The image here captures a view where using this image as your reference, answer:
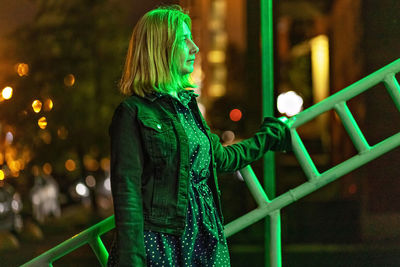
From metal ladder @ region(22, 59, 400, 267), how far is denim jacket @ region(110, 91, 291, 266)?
57cm

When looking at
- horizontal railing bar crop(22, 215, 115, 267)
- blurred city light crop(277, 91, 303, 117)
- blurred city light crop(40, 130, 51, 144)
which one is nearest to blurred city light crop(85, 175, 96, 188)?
blurred city light crop(40, 130, 51, 144)

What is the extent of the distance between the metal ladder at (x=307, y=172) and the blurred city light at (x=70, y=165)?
102 inches

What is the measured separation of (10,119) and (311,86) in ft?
6.93

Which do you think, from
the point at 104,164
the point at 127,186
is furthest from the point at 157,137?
the point at 104,164

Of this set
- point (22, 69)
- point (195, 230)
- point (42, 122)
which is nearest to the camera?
point (195, 230)

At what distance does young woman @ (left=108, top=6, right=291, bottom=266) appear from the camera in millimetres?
2143

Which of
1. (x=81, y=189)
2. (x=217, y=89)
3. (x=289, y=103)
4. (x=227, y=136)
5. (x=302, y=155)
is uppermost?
(x=217, y=89)

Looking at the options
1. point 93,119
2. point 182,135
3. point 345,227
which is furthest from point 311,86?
point 182,135

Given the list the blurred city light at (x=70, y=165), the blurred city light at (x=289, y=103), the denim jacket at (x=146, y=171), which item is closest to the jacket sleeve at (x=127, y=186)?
the denim jacket at (x=146, y=171)

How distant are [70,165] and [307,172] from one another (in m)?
3.05

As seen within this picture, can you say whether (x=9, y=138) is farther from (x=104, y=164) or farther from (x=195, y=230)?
(x=195, y=230)

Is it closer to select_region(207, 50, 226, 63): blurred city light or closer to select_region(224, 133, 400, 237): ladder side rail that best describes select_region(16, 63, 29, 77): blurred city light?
select_region(207, 50, 226, 63): blurred city light

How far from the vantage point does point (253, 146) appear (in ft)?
8.68

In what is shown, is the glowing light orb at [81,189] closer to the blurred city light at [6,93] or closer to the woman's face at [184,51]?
the blurred city light at [6,93]
